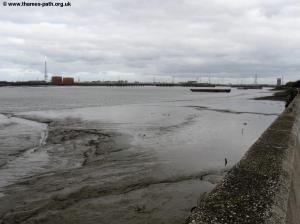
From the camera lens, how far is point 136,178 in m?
10.5

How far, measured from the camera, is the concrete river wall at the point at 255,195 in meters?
4.22

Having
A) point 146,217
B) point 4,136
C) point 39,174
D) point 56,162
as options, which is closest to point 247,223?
point 146,217

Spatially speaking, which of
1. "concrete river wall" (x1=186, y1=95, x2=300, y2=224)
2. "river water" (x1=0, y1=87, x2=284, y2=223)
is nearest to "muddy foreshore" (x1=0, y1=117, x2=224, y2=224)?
"river water" (x1=0, y1=87, x2=284, y2=223)

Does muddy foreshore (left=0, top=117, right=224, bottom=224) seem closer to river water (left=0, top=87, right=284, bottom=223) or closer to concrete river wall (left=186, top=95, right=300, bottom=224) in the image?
river water (left=0, top=87, right=284, bottom=223)

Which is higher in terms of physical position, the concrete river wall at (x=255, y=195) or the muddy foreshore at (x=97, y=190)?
the concrete river wall at (x=255, y=195)

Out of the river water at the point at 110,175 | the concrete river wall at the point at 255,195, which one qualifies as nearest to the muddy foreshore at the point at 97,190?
the river water at the point at 110,175

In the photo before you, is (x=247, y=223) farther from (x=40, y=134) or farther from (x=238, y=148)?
(x=40, y=134)

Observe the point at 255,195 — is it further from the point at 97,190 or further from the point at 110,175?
the point at 110,175

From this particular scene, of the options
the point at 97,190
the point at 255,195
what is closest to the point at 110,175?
the point at 97,190

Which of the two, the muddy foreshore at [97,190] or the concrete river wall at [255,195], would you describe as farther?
the muddy foreshore at [97,190]

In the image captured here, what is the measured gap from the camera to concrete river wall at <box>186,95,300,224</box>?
422cm

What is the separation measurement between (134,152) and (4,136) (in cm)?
999

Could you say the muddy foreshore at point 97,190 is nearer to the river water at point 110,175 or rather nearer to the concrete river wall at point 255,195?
the river water at point 110,175

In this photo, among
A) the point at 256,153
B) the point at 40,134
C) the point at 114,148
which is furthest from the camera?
the point at 40,134
